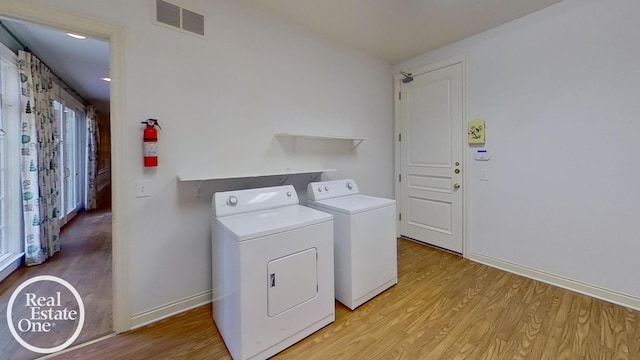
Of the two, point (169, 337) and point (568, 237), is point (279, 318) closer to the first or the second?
point (169, 337)

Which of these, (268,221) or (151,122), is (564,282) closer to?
(268,221)

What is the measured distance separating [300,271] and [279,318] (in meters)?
0.30

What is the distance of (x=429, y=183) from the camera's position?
11.3ft

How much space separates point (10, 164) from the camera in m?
2.84

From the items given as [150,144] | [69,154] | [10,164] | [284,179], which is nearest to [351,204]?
[284,179]

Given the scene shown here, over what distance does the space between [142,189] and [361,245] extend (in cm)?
168

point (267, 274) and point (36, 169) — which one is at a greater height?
point (36, 169)

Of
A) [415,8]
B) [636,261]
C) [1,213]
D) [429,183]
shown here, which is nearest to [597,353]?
[636,261]

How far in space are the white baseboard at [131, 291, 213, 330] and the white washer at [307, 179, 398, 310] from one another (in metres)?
1.11

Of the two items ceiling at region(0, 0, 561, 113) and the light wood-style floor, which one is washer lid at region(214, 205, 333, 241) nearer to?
the light wood-style floor

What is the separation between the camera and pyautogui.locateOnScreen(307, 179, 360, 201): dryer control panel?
2.52 metres

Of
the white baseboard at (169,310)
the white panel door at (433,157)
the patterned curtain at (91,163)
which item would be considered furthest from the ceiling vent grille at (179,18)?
the patterned curtain at (91,163)

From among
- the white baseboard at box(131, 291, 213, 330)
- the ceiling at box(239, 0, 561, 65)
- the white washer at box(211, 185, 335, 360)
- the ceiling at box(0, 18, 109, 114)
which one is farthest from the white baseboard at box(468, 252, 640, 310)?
the ceiling at box(0, 18, 109, 114)

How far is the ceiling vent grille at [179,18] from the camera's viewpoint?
1899 millimetres
